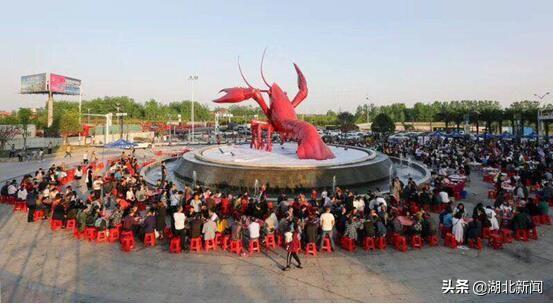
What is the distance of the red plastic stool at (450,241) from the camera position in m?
10.5

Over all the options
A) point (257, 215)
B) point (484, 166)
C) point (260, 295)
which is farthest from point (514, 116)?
point (260, 295)

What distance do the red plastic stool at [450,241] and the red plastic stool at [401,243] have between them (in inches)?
52.2

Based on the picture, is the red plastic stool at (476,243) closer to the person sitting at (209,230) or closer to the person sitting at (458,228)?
the person sitting at (458,228)

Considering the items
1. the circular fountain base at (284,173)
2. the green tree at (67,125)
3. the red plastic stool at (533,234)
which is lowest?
the red plastic stool at (533,234)

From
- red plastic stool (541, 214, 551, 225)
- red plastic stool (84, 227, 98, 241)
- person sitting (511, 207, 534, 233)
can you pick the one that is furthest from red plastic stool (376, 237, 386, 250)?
red plastic stool (84, 227, 98, 241)

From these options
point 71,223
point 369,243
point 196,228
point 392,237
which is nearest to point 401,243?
point 392,237

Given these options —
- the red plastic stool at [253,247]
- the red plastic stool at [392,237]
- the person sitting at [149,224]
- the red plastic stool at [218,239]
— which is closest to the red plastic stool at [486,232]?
the red plastic stool at [392,237]

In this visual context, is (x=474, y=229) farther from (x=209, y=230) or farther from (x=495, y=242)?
(x=209, y=230)

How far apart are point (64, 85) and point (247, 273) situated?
73751 millimetres

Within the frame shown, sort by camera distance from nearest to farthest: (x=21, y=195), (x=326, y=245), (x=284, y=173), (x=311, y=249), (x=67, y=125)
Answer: (x=311, y=249) → (x=326, y=245) → (x=21, y=195) → (x=284, y=173) → (x=67, y=125)

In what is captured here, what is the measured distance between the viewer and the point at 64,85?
69875mm

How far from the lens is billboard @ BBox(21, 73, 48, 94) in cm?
6688

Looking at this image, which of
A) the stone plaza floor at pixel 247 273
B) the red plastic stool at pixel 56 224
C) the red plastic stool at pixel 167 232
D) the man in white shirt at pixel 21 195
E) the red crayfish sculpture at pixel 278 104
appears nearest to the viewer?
the stone plaza floor at pixel 247 273

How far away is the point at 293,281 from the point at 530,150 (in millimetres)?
28748
